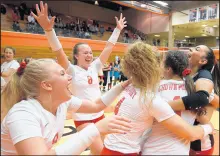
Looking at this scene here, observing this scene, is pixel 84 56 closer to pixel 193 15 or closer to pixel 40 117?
pixel 40 117

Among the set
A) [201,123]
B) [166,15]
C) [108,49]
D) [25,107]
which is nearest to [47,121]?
[25,107]

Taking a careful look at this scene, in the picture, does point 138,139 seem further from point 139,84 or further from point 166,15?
point 166,15

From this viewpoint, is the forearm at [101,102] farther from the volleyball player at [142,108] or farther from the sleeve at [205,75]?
the sleeve at [205,75]

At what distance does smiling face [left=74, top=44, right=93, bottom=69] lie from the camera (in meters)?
1.76

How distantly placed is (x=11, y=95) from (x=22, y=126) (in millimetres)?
270

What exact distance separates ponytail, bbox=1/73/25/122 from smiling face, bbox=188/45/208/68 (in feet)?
3.28

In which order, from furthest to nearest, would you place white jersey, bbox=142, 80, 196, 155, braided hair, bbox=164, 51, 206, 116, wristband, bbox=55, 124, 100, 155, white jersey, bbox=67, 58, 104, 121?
white jersey, bbox=67, 58, 104, 121, braided hair, bbox=164, 51, 206, 116, white jersey, bbox=142, 80, 196, 155, wristband, bbox=55, 124, 100, 155

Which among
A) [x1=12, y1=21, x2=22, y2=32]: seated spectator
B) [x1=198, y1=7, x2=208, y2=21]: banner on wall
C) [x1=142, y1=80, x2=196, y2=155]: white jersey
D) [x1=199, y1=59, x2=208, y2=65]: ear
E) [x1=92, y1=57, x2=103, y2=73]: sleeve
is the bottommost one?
[x1=142, y1=80, x2=196, y2=155]: white jersey

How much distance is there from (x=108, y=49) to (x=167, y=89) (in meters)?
0.92

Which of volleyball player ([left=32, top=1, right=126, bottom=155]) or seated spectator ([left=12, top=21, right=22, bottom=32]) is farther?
seated spectator ([left=12, top=21, right=22, bottom=32])

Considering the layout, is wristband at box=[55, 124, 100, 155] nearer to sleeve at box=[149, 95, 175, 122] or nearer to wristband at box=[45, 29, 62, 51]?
sleeve at box=[149, 95, 175, 122]

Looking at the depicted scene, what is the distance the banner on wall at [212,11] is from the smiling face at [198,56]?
10713 millimetres

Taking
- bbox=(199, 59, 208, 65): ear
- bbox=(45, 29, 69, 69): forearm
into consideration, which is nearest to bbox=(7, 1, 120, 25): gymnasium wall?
bbox=(45, 29, 69, 69): forearm

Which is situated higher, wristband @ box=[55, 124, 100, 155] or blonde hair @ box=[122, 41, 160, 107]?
blonde hair @ box=[122, 41, 160, 107]
